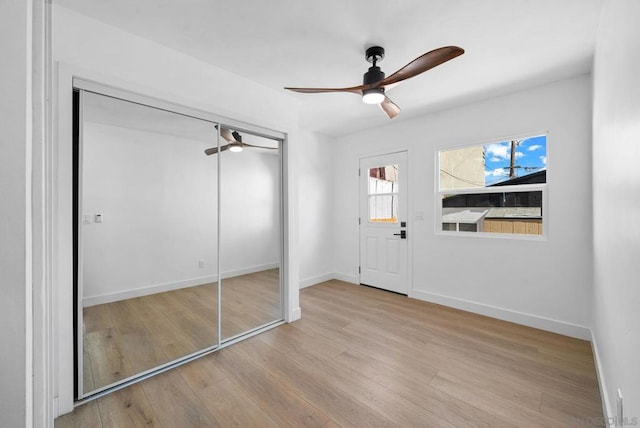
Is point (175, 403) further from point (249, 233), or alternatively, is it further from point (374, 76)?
point (374, 76)

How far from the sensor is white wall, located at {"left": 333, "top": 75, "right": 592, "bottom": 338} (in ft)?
8.63

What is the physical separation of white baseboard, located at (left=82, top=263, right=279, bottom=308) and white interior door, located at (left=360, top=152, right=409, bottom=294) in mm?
2090

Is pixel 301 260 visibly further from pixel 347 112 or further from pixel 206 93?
pixel 206 93

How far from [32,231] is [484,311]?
12.7 ft

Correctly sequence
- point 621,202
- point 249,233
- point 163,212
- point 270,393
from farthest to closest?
point 249,233
point 163,212
point 270,393
point 621,202

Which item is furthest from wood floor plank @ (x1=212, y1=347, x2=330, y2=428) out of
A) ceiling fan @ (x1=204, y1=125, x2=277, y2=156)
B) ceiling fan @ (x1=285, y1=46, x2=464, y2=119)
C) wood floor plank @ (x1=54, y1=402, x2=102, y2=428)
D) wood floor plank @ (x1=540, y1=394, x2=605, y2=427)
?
ceiling fan @ (x1=285, y1=46, x2=464, y2=119)

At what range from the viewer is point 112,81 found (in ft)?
6.07

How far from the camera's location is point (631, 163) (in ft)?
3.43

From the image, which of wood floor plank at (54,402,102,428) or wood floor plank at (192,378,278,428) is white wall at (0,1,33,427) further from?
wood floor plank at (54,402,102,428)

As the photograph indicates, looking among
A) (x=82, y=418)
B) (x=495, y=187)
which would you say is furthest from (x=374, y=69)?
(x=82, y=418)

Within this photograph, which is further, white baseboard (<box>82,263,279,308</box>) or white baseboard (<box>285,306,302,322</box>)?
white baseboard (<box>285,306,302,322</box>)

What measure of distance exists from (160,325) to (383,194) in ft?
10.9

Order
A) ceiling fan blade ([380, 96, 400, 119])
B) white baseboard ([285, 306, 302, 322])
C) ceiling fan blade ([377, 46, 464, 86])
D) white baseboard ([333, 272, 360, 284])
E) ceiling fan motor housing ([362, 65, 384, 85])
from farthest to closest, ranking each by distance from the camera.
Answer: white baseboard ([333, 272, 360, 284]) → white baseboard ([285, 306, 302, 322]) → ceiling fan blade ([380, 96, 400, 119]) → ceiling fan motor housing ([362, 65, 384, 85]) → ceiling fan blade ([377, 46, 464, 86])

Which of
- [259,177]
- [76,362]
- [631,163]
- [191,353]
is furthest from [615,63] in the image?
[76,362]
